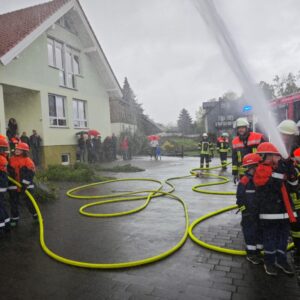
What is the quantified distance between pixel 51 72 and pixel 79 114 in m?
3.40

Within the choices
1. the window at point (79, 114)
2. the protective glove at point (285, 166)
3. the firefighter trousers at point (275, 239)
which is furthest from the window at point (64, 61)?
the firefighter trousers at point (275, 239)

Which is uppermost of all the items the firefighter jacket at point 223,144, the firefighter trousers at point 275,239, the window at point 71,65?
the window at point 71,65

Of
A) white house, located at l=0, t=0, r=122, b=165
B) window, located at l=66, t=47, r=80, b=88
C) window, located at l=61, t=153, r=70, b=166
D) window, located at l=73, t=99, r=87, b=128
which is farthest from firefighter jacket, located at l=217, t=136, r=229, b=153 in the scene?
window, located at l=66, t=47, r=80, b=88

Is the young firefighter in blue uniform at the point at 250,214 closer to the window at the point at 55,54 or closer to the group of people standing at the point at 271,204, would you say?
the group of people standing at the point at 271,204

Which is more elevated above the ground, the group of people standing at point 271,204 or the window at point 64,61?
the window at point 64,61

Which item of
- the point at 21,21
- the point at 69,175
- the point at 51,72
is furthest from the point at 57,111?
the point at 69,175

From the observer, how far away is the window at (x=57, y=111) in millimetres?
14922

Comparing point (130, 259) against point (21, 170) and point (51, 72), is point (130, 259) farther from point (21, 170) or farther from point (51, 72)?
point (51, 72)

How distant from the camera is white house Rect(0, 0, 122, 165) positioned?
12562mm

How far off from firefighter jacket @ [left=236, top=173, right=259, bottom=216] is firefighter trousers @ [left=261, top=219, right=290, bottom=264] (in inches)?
6.9

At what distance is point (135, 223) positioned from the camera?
16.6 feet

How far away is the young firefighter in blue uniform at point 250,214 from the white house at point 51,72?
34.8ft

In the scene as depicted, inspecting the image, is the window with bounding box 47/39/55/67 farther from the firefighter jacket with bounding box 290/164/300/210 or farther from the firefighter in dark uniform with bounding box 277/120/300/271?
the firefighter jacket with bounding box 290/164/300/210

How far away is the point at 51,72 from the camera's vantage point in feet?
48.3
